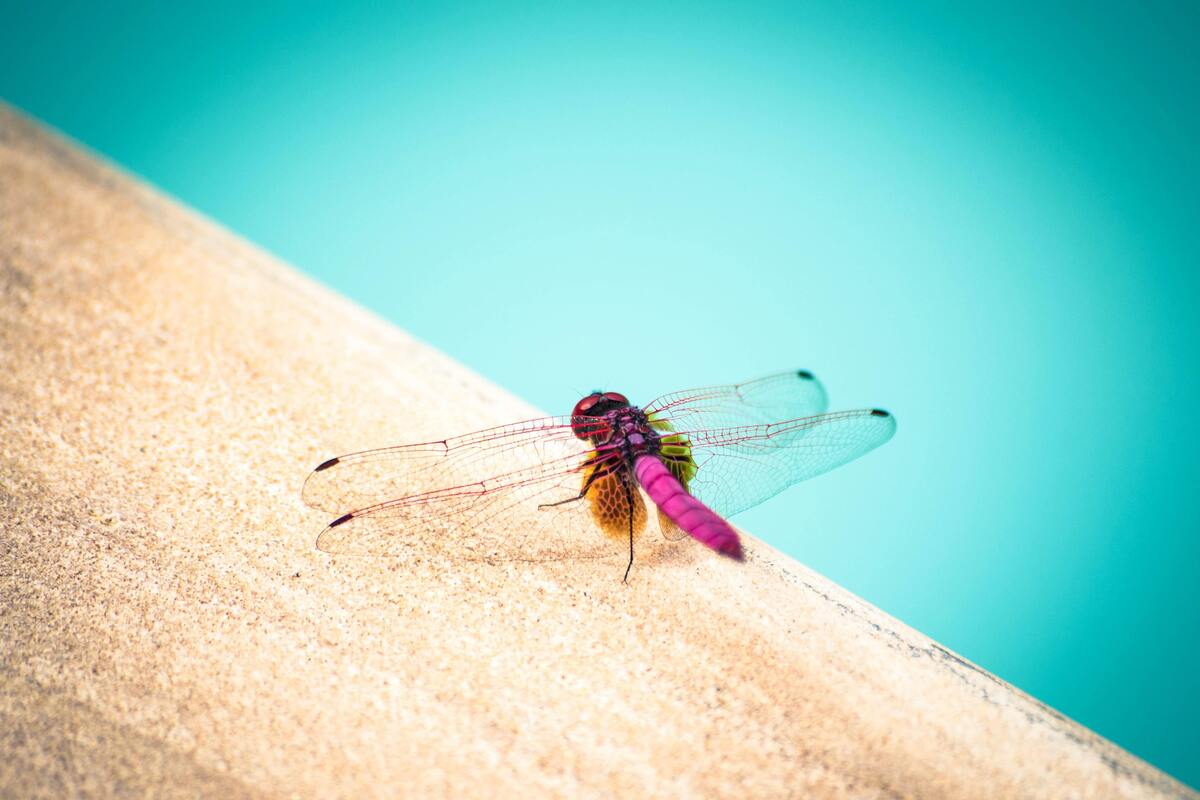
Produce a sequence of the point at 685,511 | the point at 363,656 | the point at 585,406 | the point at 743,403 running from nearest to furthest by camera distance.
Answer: the point at 363,656 < the point at 685,511 < the point at 585,406 < the point at 743,403

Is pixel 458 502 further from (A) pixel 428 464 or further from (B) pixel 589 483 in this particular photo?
(B) pixel 589 483

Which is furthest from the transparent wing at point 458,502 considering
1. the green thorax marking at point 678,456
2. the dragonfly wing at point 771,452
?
the dragonfly wing at point 771,452

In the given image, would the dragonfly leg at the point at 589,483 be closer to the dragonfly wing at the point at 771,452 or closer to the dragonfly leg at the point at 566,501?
the dragonfly leg at the point at 566,501

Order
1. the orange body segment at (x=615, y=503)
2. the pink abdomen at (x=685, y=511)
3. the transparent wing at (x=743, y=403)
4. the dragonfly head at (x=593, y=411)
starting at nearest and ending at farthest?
the pink abdomen at (x=685, y=511) < the orange body segment at (x=615, y=503) < the dragonfly head at (x=593, y=411) < the transparent wing at (x=743, y=403)

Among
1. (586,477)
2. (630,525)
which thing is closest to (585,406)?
(586,477)

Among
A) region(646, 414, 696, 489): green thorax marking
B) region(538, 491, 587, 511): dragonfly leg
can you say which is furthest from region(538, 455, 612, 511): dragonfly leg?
region(646, 414, 696, 489): green thorax marking

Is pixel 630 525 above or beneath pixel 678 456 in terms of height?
beneath
